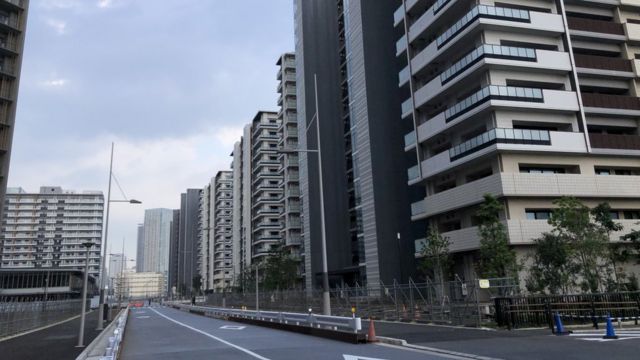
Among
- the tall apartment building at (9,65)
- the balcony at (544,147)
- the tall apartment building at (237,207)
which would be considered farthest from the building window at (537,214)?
the tall apartment building at (237,207)

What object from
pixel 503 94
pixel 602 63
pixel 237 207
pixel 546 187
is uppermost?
pixel 237 207

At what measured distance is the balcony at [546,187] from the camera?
1457 inches

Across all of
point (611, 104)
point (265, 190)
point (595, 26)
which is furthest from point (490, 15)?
point (265, 190)

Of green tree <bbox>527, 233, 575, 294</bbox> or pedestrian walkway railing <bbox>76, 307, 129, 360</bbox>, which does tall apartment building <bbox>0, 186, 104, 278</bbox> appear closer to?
pedestrian walkway railing <bbox>76, 307, 129, 360</bbox>

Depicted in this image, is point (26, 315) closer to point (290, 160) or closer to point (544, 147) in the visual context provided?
point (544, 147)

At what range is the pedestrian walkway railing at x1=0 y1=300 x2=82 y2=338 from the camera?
28359 mm

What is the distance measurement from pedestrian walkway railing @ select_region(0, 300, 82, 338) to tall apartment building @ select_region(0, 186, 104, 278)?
10578cm

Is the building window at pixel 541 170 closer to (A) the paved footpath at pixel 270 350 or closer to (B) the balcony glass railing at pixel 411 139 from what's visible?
(B) the balcony glass railing at pixel 411 139

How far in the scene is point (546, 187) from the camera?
1481 inches

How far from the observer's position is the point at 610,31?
144 feet

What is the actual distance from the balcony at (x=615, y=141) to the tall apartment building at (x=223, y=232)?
382ft

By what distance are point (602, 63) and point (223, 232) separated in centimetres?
12246

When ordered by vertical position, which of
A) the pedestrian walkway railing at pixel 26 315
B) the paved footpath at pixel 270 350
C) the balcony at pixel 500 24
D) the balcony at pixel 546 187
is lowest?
the paved footpath at pixel 270 350

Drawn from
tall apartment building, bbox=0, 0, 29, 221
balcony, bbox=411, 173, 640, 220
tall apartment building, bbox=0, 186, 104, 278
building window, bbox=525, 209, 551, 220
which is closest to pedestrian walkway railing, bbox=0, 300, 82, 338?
tall apartment building, bbox=0, 0, 29, 221
